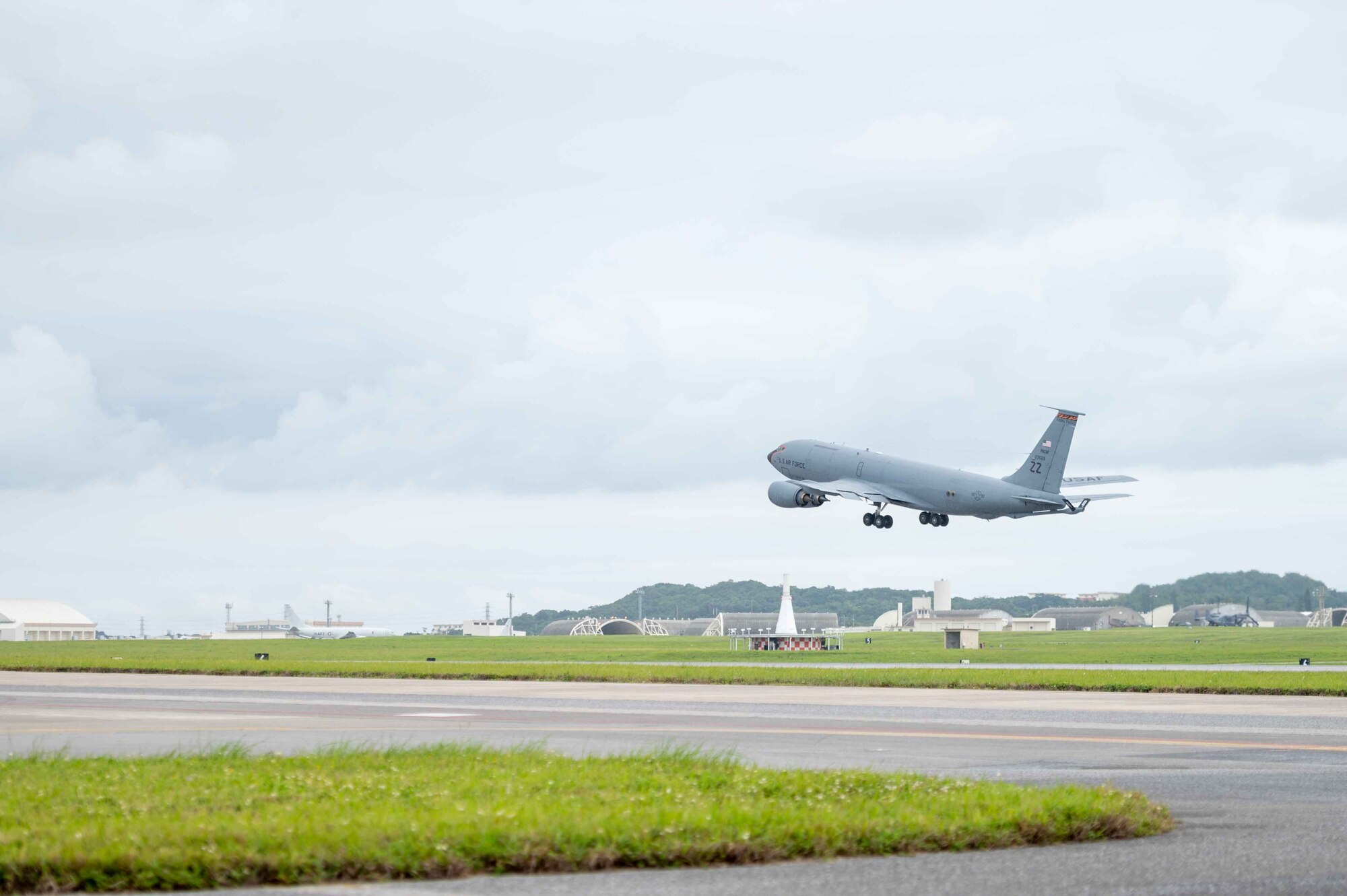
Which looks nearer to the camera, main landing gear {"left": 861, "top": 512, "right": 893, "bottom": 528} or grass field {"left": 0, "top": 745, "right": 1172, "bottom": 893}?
grass field {"left": 0, "top": 745, "right": 1172, "bottom": 893}

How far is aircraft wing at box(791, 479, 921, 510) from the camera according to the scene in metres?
94.2

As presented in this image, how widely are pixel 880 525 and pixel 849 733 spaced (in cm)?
7099

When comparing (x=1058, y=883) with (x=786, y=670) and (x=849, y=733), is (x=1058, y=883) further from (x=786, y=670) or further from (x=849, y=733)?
(x=786, y=670)

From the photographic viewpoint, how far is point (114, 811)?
43.9 feet

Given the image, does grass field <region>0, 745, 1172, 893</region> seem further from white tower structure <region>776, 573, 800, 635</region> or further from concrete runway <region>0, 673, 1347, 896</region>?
white tower structure <region>776, 573, 800, 635</region>

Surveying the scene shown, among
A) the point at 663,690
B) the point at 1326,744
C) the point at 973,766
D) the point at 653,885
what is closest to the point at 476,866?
the point at 653,885

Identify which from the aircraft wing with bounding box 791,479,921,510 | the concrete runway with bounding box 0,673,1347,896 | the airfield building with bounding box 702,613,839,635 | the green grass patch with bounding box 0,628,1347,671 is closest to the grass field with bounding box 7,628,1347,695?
the green grass patch with bounding box 0,628,1347,671

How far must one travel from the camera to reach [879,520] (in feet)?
315

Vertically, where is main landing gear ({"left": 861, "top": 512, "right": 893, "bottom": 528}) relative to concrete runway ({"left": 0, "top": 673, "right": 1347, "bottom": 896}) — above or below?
above

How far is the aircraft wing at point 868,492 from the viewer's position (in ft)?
309

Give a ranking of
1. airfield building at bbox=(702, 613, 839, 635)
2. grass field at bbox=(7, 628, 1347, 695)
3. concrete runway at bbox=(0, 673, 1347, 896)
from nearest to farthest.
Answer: concrete runway at bbox=(0, 673, 1347, 896)
grass field at bbox=(7, 628, 1347, 695)
airfield building at bbox=(702, 613, 839, 635)

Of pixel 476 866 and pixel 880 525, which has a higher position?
pixel 880 525

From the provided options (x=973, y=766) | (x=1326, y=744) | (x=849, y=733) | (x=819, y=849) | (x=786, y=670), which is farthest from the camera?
(x=786, y=670)

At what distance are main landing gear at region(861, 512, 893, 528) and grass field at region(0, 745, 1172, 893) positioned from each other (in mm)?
78830
